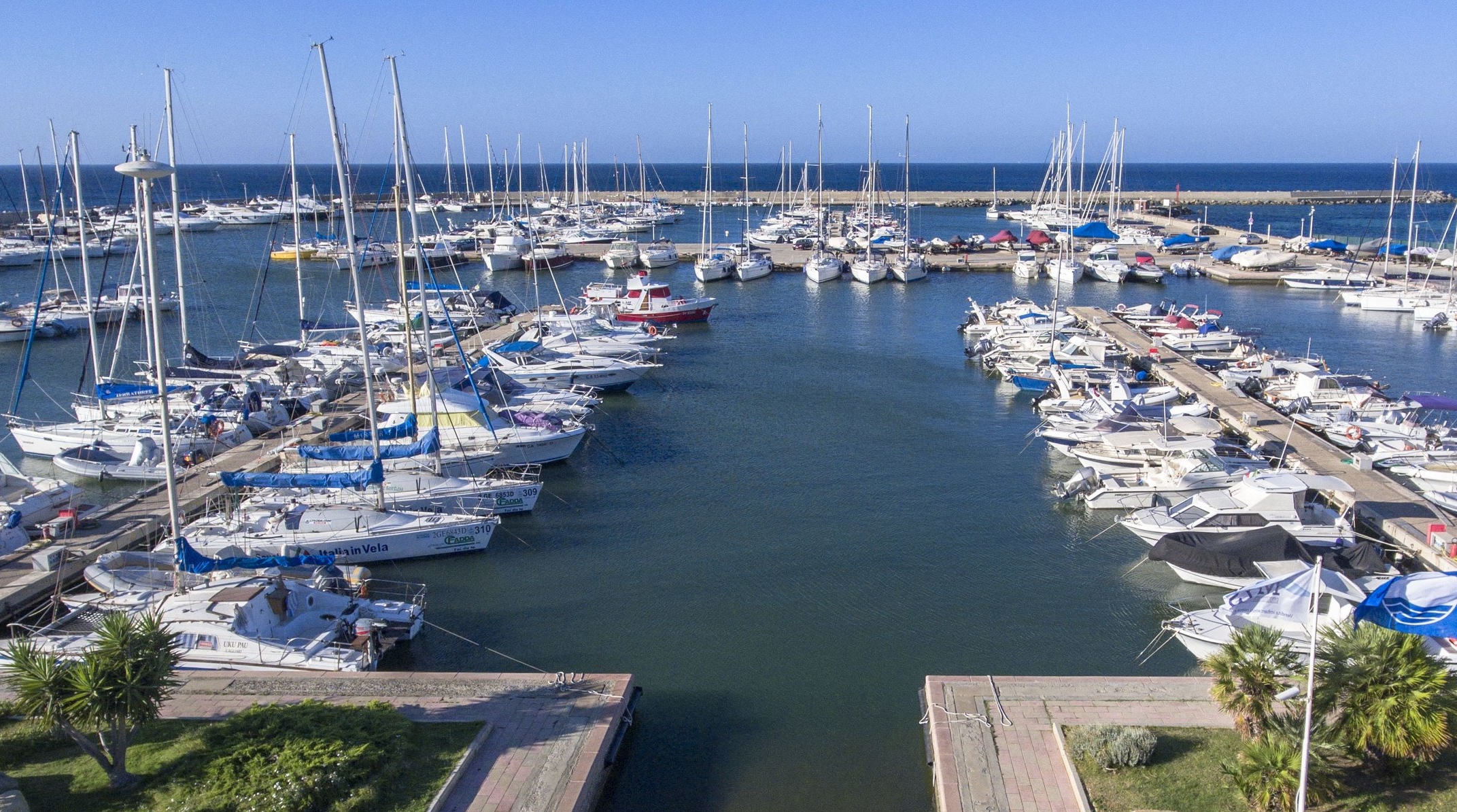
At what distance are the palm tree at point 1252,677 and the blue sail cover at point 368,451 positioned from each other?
21971mm

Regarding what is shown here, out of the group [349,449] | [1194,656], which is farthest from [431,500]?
[1194,656]

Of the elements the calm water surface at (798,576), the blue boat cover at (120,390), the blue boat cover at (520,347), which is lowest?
the calm water surface at (798,576)

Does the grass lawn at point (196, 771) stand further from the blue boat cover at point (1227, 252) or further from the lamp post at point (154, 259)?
the blue boat cover at point (1227, 252)

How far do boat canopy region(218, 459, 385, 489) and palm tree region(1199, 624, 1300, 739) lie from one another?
20533 mm

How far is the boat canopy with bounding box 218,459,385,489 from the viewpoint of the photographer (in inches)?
1083

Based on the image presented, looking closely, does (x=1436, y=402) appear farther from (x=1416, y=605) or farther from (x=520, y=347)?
(x=520, y=347)

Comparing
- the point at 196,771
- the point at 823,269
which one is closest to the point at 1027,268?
the point at 823,269

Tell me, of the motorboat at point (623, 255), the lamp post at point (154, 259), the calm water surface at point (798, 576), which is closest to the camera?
the lamp post at point (154, 259)

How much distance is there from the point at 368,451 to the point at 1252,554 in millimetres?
24034

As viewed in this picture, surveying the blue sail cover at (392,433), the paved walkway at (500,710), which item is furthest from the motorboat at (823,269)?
the paved walkway at (500,710)

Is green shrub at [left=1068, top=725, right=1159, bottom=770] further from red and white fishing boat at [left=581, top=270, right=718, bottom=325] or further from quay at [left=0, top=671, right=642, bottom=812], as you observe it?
red and white fishing boat at [left=581, top=270, right=718, bottom=325]

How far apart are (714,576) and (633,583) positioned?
2.12 meters

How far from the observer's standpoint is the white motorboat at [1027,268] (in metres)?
80.9

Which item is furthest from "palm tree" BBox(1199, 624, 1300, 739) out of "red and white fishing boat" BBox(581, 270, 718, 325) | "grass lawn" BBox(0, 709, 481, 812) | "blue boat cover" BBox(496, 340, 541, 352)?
"red and white fishing boat" BBox(581, 270, 718, 325)
